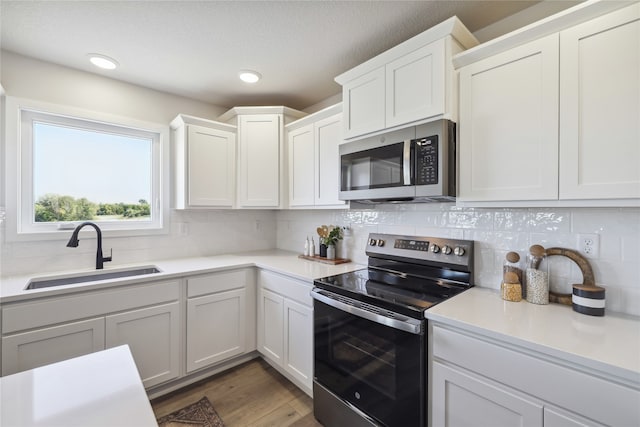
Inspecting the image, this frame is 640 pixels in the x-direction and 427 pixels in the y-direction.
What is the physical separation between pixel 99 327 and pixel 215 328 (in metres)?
0.75

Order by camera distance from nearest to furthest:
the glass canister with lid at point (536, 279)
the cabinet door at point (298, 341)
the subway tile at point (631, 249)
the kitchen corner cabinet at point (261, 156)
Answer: the subway tile at point (631, 249) < the glass canister with lid at point (536, 279) < the cabinet door at point (298, 341) < the kitchen corner cabinet at point (261, 156)

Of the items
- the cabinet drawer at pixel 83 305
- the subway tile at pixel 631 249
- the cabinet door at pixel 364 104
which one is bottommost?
the cabinet drawer at pixel 83 305

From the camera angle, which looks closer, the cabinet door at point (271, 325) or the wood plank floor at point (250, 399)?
the wood plank floor at point (250, 399)

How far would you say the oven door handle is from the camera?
49.5 inches

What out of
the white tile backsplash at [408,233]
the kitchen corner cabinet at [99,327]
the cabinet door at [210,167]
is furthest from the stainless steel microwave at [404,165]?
the kitchen corner cabinet at [99,327]

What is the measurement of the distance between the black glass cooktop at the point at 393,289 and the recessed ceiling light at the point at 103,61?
7.09 feet

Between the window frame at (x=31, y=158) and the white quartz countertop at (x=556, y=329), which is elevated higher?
the window frame at (x=31, y=158)

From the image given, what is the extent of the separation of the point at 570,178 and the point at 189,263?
8.32ft

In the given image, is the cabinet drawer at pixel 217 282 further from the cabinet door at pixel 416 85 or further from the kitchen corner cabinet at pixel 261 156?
the cabinet door at pixel 416 85

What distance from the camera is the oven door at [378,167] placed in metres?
1.61

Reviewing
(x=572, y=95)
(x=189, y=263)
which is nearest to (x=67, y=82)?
(x=189, y=263)

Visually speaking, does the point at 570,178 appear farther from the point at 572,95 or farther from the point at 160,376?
the point at 160,376

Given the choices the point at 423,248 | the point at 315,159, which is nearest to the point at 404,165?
the point at 423,248

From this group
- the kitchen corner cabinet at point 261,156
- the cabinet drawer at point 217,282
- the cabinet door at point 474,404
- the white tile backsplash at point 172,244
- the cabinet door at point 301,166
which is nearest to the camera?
the cabinet door at point 474,404
